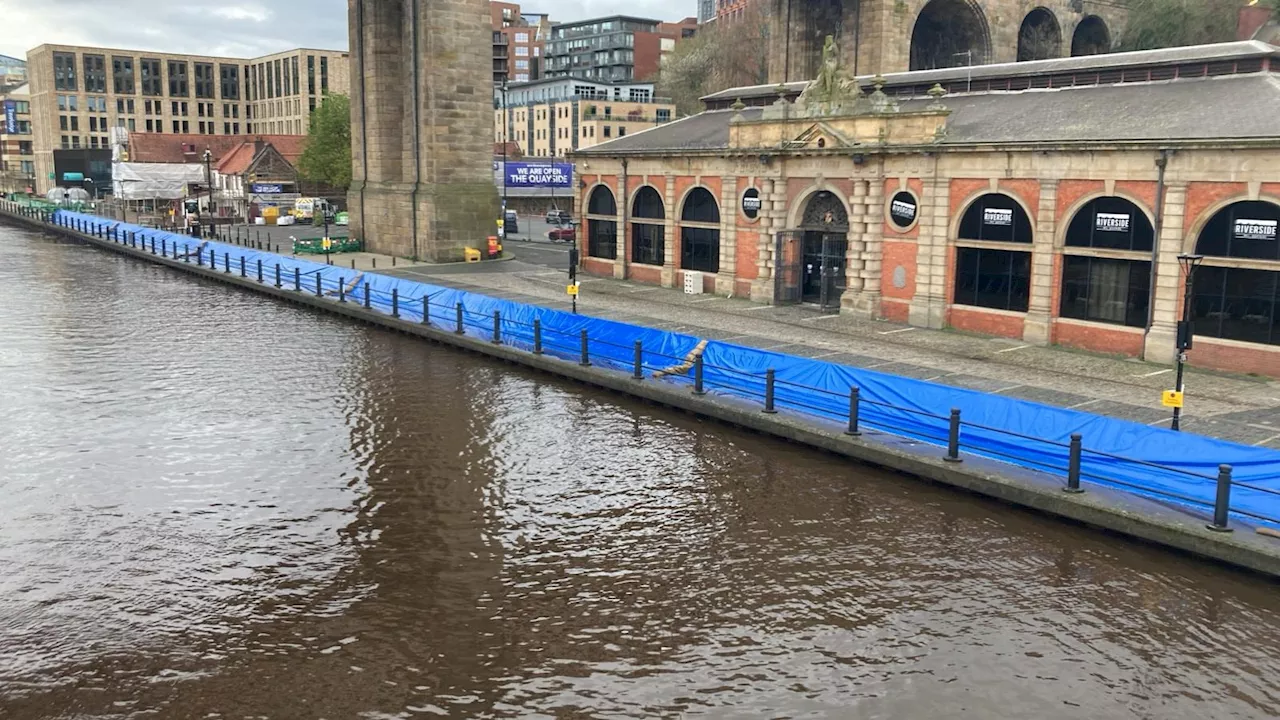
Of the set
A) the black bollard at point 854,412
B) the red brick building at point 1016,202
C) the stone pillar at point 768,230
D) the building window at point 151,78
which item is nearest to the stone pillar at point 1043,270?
the red brick building at point 1016,202

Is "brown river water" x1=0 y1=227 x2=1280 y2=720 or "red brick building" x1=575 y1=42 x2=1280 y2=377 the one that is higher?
"red brick building" x1=575 y1=42 x2=1280 y2=377

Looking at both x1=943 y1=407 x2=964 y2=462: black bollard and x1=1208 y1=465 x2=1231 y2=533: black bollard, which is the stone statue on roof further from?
x1=1208 y1=465 x2=1231 y2=533: black bollard

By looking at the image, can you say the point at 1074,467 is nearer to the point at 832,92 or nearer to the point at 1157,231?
the point at 1157,231

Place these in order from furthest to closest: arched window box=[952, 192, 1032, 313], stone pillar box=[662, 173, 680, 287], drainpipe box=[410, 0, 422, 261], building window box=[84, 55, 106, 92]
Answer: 1. building window box=[84, 55, 106, 92]
2. drainpipe box=[410, 0, 422, 261]
3. stone pillar box=[662, 173, 680, 287]
4. arched window box=[952, 192, 1032, 313]

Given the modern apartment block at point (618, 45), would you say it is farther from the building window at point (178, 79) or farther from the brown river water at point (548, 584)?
the brown river water at point (548, 584)

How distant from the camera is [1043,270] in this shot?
30.1 m

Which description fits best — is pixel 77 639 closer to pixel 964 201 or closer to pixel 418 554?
pixel 418 554

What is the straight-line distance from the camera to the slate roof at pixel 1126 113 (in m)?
27.0

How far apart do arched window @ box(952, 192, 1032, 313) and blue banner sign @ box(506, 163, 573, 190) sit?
5644cm

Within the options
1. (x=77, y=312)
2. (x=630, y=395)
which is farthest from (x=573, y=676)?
(x=77, y=312)

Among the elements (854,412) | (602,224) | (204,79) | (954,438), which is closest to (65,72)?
(204,79)

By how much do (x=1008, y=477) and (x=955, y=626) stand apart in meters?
5.57

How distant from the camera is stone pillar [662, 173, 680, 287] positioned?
141 feet

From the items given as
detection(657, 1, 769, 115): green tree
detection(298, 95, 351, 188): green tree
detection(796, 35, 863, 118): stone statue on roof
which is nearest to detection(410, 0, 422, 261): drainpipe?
detection(796, 35, 863, 118): stone statue on roof
